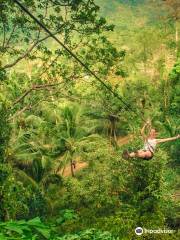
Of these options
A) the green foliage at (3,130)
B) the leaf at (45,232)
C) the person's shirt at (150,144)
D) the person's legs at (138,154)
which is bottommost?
the leaf at (45,232)

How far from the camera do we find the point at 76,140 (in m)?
26.1

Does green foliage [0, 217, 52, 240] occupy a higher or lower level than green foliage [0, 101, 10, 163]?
lower

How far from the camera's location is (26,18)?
13.5 m

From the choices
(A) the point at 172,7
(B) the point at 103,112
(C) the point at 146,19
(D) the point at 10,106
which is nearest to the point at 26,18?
(D) the point at 10,106

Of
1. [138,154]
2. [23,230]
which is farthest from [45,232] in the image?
[138,154]

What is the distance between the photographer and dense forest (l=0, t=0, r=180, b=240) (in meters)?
13.2

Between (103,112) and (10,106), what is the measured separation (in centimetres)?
1971

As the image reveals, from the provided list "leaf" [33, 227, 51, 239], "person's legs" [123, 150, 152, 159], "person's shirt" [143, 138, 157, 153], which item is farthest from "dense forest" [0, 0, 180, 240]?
"person's shirt" [143, 138, 157, 153]

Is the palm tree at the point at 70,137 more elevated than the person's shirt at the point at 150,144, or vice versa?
the palm tree at the point at 70,137

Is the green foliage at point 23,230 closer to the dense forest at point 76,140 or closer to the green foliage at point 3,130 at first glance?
the dense forest at point 76,140

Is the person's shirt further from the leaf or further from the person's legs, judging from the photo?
the leaf

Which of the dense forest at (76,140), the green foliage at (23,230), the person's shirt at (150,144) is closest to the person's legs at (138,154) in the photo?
the person's shirt at (150,144)

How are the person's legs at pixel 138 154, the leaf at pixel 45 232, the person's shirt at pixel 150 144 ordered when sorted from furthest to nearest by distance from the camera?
the person's shirt at pixel 150 144, the person's legs at pixel 138 154, the leaf at pixel 45 232

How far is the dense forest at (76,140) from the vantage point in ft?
43.2
